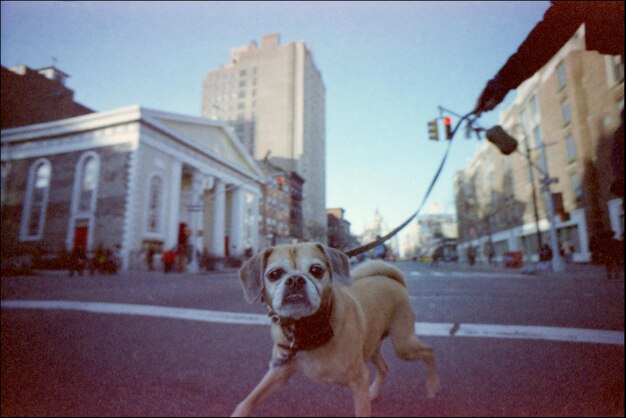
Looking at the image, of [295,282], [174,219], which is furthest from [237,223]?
[174,219]

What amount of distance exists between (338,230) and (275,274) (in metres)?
0.37

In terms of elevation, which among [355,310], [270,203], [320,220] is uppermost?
[270,203]

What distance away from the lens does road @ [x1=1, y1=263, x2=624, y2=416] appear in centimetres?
382

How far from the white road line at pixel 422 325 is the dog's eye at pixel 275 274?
274 cm

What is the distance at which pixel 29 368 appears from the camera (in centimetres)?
502

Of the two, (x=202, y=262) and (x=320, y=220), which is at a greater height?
(x=320, y=220)

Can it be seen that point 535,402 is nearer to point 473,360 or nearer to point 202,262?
point 473,360

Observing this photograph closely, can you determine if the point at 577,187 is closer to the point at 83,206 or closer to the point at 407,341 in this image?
the point at 407,341

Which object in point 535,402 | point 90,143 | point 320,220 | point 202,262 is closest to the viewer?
point 320,220

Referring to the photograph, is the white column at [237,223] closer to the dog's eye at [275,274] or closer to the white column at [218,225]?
the white column at [218,225]

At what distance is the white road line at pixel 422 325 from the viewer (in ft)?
18.1

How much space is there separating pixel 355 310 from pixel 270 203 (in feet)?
2.59

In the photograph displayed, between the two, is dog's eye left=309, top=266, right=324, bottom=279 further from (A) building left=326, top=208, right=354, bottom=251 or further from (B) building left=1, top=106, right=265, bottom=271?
(B) building left=1, top=106, right=265, bottom=271

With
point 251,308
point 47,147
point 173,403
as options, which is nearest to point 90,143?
point 47,147
